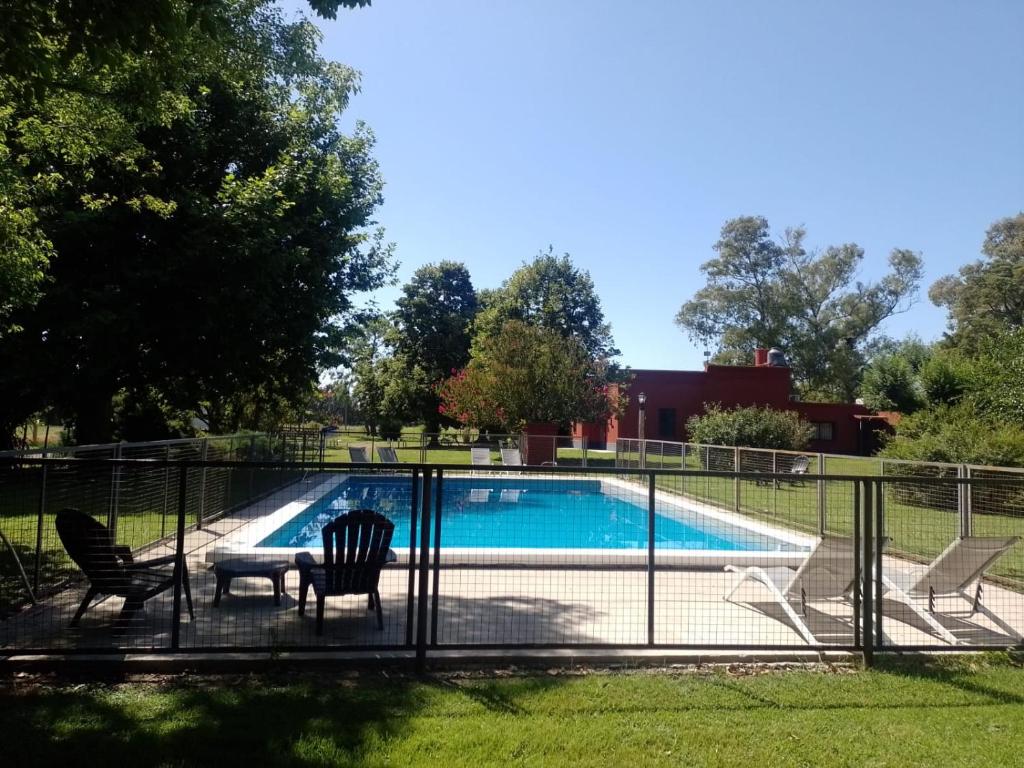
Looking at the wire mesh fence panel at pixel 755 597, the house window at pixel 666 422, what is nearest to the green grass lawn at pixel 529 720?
the wire mesh fence panel at pixel 755 597

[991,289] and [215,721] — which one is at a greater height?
[991,289]

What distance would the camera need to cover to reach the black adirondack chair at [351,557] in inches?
238

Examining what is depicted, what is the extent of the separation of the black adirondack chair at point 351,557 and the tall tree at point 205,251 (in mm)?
9061

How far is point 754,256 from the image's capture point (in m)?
57.8

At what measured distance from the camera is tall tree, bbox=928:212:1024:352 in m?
46.1

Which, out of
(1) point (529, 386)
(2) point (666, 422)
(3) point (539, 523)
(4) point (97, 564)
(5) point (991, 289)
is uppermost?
(5) point (991, 289)

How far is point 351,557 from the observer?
A: 611cm

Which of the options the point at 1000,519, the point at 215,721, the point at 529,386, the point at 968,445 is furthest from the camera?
the point at 529,386

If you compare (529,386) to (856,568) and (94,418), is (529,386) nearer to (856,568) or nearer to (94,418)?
(94,418)

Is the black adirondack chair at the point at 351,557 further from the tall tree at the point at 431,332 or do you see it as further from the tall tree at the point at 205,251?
the tall tree at the point at 431,332

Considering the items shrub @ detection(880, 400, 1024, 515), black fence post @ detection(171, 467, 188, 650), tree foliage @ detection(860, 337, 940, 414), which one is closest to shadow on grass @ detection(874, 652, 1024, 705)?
shrub @ detection(880, 400, 1024, 515)

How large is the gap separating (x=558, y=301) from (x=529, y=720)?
41.5 metres

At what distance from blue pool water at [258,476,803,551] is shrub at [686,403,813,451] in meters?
13.5

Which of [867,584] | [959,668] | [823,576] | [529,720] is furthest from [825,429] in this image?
[529,720]
